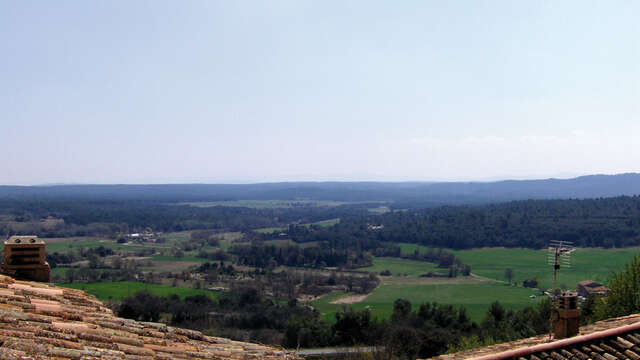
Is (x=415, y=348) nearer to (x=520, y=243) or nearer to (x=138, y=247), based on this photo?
(x=520, y=243)

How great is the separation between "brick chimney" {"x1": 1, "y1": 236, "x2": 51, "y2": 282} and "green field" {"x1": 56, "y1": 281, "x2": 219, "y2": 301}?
123ft

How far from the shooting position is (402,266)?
6656cm

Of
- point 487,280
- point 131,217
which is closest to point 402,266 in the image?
point 487,280

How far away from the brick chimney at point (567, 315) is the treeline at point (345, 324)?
1526 cm

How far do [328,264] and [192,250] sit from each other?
2447 centimetres

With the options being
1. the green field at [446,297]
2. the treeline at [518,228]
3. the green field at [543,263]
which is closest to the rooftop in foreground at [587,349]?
the green field at [446,297]

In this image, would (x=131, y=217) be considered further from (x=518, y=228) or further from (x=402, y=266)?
(x=518, y=228)

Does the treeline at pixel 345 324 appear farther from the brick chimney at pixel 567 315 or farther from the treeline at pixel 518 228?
the treeline at pixel 518 228

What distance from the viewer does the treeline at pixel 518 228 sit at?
65.1 meters

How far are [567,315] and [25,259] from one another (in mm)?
8783

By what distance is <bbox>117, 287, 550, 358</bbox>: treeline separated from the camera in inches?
1046

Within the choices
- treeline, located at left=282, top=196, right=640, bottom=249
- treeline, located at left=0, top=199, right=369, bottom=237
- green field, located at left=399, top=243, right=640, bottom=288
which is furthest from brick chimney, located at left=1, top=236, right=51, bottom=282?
treeline, located at left=0, top=199, right=369, bottom=237

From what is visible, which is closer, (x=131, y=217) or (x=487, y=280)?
→ (x=487, y=280)

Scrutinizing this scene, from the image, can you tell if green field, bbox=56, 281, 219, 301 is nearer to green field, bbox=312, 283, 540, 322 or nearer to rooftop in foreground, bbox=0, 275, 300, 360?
green field, bbox=312, 283, 540, 322
